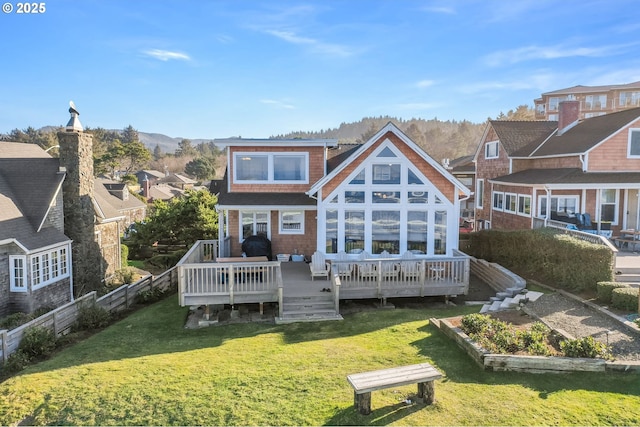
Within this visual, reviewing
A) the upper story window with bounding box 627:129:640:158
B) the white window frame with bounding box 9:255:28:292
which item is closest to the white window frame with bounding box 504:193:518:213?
the upper story window with bounding box 627:129:640:158

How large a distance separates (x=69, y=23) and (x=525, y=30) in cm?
2023

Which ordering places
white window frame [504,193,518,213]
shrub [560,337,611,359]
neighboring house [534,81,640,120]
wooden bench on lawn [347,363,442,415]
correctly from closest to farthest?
wooden bench on lawn [347,363,442,415] < shrub [560,337,611,359] < white window frame [504,193,518,213] < neighboring house [534,81,640,120]

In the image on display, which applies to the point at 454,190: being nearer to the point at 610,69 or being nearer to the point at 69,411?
the point at 69,411

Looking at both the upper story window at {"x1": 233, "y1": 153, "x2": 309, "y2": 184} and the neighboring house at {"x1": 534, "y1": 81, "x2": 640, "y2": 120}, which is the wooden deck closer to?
the upper story window at {"x1": 233, "y1": 153, "x2": 309, "y2": 184}

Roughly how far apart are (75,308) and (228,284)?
5.37 metres

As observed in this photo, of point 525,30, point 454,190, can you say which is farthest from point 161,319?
point 525,30

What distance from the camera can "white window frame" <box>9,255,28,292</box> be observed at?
51.9ft

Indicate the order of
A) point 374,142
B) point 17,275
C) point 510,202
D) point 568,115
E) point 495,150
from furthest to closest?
1. point 495,150
2. point 568,115
3. point 510,202
4. point 17,275
5. point 374,142

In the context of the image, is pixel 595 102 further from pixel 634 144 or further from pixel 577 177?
pixel 577 177

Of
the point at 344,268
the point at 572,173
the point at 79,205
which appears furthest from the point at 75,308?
the point at 572,173

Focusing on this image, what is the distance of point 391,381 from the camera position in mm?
6699

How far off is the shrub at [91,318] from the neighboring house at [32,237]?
4.11 meters

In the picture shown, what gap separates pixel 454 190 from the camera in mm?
15695

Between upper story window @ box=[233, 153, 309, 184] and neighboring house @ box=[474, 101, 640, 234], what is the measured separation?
12520 mm
